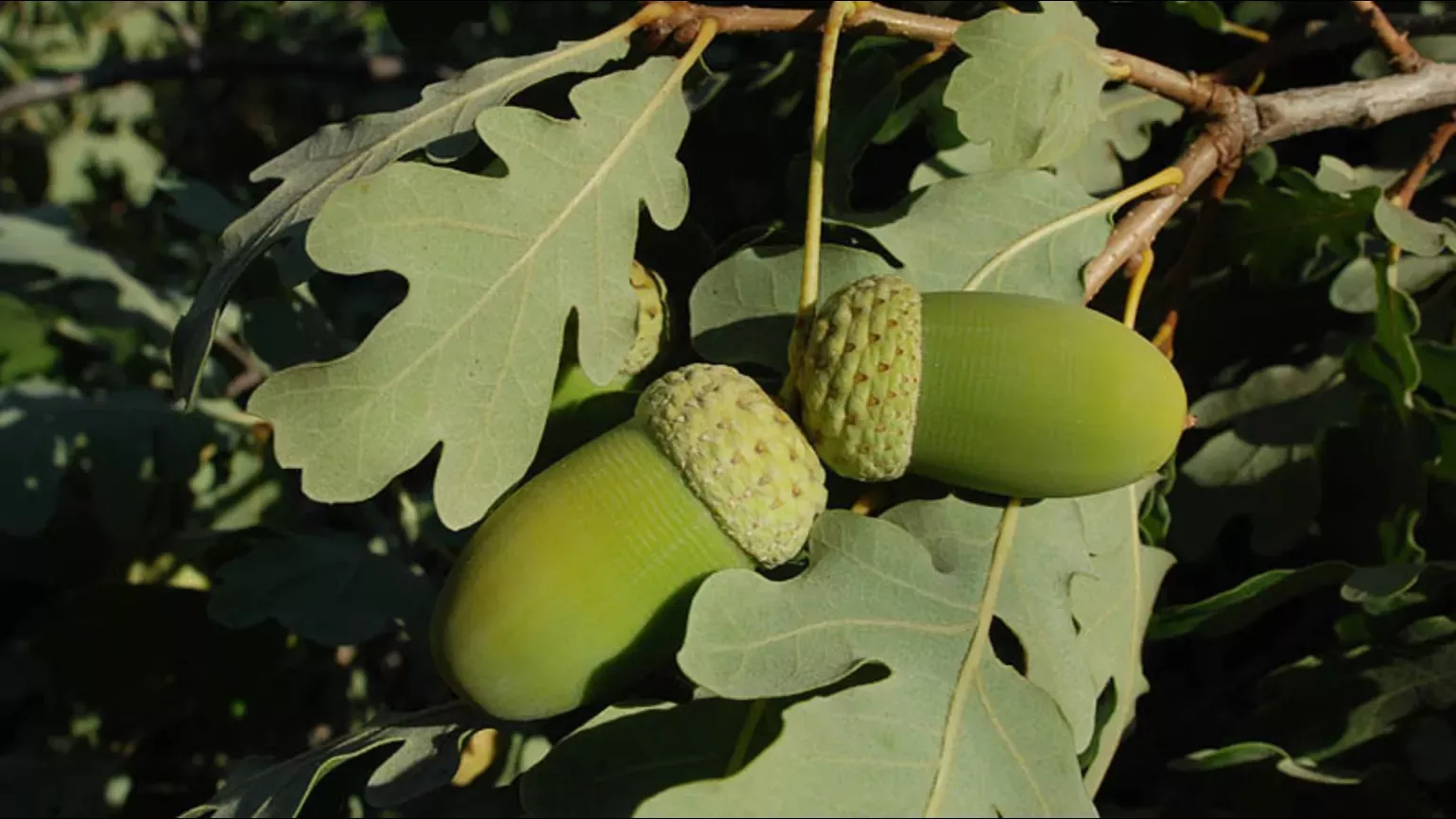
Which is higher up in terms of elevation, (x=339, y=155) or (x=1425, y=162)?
(x=339, y=155)

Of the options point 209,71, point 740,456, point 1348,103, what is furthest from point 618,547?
point 209,71

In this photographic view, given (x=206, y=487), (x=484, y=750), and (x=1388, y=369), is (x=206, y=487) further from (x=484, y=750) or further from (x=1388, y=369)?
(x=1388, y=369)

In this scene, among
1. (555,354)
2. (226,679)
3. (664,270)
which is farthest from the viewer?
(226,679)

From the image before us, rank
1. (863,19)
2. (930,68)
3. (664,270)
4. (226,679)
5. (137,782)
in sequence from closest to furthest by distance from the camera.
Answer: (863,19)
(664,270)
(930,68)
(226,679)
(137,782)

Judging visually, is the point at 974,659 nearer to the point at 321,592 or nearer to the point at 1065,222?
the point at 1065,222

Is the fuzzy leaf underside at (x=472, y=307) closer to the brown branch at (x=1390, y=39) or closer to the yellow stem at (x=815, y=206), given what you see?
the yellow stem at (x=815, y=206)

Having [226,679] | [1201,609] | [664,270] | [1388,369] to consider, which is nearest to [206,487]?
[226,679]

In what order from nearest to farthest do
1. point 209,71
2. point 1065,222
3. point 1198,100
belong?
point 1065,222 < point 1198,100 < point 209,71
